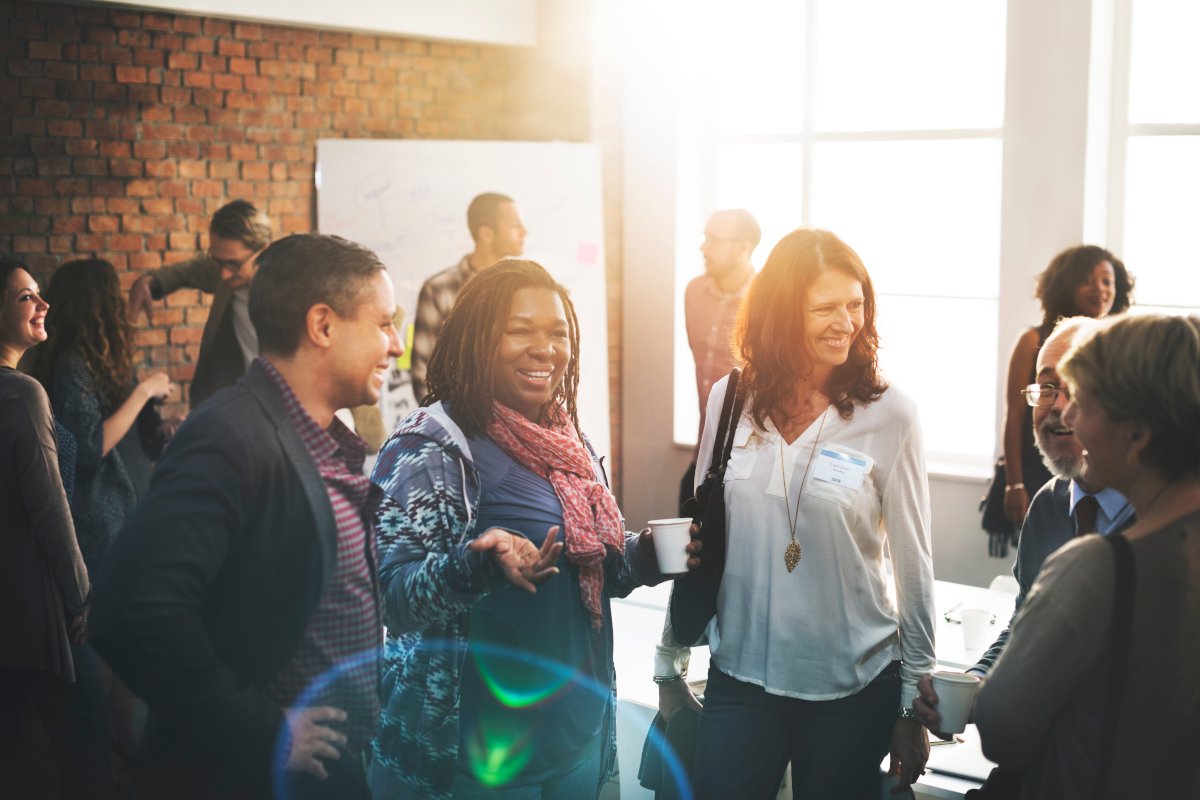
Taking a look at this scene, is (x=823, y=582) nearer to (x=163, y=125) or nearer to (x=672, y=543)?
(x=672, y=543)

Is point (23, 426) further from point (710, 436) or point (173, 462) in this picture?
point (710, 436)

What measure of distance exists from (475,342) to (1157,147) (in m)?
3.78

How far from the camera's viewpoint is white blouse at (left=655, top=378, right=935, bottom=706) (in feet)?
5.40

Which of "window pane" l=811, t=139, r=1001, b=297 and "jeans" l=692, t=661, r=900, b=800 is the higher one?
"window pane" l=811, t=139, r=1001, b=297

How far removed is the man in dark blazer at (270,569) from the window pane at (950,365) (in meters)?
3.80

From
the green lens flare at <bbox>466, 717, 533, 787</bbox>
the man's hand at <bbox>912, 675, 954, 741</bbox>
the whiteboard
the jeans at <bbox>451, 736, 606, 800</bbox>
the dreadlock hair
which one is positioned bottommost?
the jeans at <bbox>451, 736, 606, 800</bbox>

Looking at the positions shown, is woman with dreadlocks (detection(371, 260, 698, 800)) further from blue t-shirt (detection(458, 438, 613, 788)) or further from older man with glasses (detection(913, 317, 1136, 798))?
older man with glasses (detection(913, 317, 1136, 798))

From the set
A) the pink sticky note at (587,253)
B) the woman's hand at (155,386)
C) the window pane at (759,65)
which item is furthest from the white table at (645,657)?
the window pane at (759,65)

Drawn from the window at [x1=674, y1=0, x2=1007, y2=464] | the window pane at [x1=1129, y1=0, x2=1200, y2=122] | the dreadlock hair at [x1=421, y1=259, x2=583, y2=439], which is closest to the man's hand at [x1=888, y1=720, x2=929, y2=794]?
the dreadlock hair at [x1=421, y1=259, x2=583, y2=439]

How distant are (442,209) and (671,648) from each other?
3.20 m

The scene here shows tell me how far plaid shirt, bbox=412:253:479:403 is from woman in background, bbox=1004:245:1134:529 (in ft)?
7.86

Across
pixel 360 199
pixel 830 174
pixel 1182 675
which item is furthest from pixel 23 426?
pixel 830 174

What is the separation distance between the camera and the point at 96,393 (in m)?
2.88

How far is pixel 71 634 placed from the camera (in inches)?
92.7
